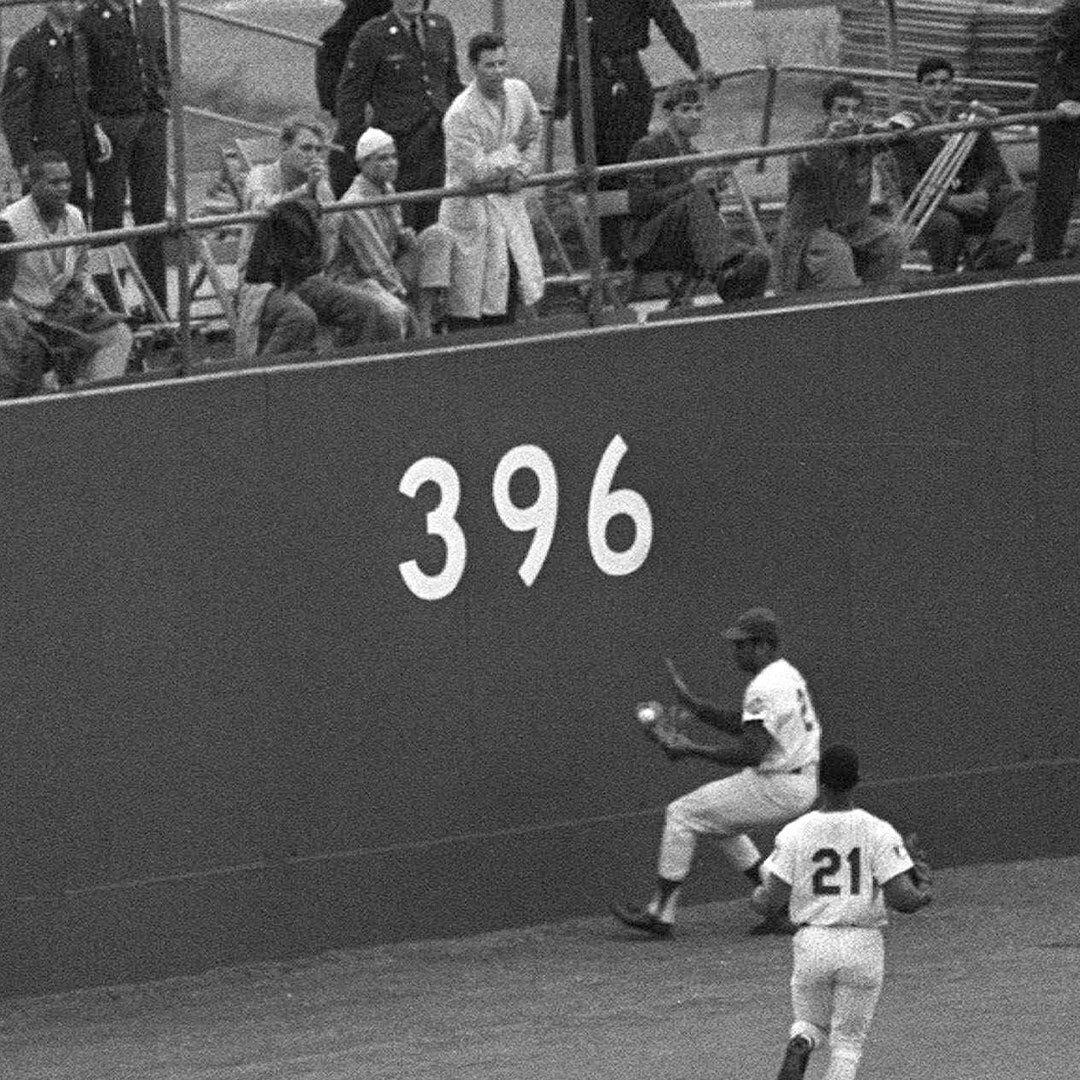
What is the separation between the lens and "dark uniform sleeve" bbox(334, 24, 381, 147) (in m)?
14.6

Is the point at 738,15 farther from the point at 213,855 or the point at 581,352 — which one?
the point at 213,855

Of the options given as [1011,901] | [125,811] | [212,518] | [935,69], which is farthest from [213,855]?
[935,69]

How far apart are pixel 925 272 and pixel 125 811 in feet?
15.9

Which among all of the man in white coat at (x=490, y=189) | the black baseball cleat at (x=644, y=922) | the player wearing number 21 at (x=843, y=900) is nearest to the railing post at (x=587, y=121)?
the man in white coat at (x=490, y=189)

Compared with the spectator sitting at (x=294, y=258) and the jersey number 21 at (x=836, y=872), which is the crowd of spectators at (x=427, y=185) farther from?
the jersey number 21 at (x=836, y=872)

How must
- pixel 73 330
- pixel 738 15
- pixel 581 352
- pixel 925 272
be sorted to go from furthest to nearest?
pixel 738 15, pixel 925 272, pixel 581 352, pixel 73 330

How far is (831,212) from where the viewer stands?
1554 centimetres

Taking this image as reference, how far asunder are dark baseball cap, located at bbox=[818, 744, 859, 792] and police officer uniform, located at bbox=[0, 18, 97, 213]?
475cm

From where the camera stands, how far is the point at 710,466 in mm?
15227

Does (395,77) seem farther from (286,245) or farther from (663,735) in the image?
(663,735)

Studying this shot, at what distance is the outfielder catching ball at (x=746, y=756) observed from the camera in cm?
1414

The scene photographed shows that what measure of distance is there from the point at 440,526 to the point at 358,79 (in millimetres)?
2066

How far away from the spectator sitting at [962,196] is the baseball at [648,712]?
269cm

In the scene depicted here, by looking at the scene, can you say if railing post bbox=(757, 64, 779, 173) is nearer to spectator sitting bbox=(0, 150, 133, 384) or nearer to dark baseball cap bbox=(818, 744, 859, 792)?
spectator sitting bbox=(0, 150, 133, 384)
